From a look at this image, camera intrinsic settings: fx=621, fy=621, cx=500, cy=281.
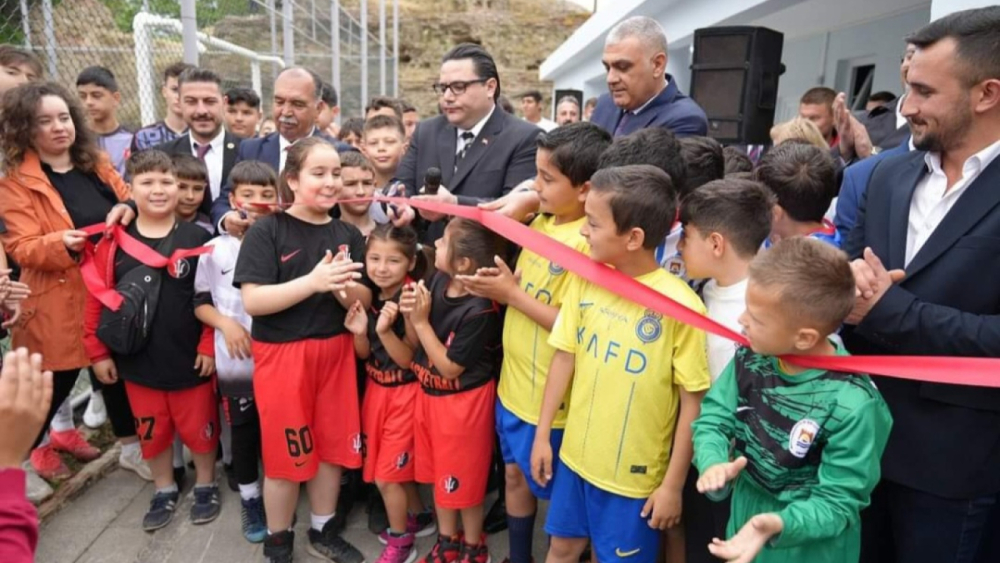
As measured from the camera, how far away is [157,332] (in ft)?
9.82

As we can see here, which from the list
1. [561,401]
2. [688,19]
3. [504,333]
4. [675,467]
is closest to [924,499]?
[675,467]

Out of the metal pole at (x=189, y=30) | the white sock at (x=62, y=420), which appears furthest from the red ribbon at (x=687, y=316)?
the metal pole at (x=189, y=30)

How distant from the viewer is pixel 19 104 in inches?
120

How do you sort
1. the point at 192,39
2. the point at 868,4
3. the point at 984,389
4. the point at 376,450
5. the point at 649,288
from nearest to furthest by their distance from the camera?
the point at 984,389 → the point at 649,288 → the point at 376,450 → the point at 192,39 → the point at 868,4

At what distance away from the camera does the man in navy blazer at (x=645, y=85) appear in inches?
128

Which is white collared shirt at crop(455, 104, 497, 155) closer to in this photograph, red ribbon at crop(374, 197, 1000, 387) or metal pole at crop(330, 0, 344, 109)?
red ribbon at crop(374, 197, 1000, 387)

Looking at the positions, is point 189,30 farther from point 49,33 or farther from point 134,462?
point 134,462

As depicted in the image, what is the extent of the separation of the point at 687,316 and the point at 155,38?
5.84 meters

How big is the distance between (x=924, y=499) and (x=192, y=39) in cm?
522

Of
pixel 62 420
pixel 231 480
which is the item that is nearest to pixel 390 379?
pixel 231 480

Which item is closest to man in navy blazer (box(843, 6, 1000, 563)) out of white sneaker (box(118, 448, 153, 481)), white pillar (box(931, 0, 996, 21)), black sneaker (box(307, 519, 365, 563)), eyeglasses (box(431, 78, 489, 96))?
eyeglasses (box(431, 78, 489, 96))

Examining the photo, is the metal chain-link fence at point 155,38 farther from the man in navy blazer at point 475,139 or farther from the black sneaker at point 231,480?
the black sneaker at point 231,480

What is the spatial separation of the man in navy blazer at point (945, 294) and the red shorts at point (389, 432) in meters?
1.80

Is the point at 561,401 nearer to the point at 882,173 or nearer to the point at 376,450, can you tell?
the point at 376,450
